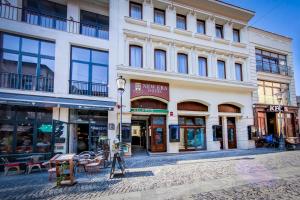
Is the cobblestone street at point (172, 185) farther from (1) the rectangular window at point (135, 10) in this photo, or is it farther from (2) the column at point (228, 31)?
(2) the column at point (228, 31)

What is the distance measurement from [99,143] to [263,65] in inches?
643

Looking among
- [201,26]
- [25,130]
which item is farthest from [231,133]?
[25,130]

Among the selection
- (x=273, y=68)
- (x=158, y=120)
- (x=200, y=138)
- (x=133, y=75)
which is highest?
(x=273, y=68)

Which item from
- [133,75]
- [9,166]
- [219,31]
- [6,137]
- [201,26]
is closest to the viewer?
[9,166]

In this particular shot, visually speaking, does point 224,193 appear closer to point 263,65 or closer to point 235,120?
point 235,120

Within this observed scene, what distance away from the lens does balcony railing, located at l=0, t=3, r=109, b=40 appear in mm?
10792

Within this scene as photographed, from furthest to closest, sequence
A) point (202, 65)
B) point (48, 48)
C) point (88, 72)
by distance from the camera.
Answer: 1. point (202, 65)
2. point (88, 72)
3. point (48, 48)

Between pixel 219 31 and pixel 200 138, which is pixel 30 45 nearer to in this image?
pixel 200 138

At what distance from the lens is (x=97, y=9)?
43.7ft

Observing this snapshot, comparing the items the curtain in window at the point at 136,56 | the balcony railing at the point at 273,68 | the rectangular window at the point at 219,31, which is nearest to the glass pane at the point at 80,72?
the curtain in window at the point at 136,56

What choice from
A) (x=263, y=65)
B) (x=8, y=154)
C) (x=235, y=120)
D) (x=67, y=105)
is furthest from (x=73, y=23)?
(x=263, y=65)

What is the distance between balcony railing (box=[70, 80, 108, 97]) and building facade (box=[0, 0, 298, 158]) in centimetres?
6

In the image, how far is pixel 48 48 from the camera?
11148mm

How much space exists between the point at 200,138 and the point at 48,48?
12.1 m
